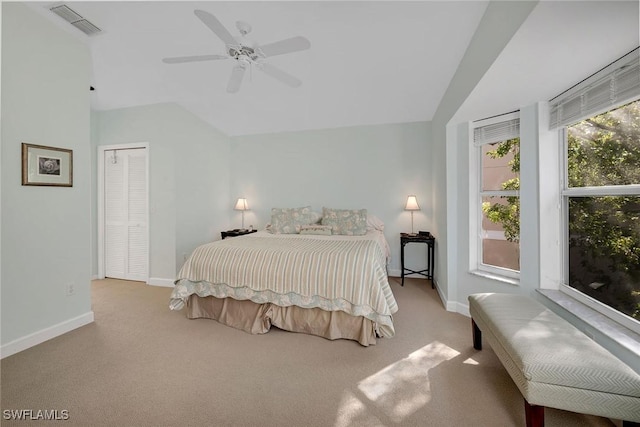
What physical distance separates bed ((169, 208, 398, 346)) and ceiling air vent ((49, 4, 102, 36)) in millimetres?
2263

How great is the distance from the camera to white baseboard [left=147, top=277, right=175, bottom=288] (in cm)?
389

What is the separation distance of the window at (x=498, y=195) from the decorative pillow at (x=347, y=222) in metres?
1.43

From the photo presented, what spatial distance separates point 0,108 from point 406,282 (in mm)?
4563

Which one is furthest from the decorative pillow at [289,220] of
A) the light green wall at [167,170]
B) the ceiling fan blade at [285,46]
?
the ceiling fan blade at [285,46]

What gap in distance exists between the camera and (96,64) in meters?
3.05

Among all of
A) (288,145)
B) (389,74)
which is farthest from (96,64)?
(389,74)

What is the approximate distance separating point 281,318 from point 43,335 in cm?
200

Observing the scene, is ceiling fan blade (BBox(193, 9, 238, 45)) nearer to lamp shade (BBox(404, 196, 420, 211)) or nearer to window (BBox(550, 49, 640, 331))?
window (BBox(550, 49, 640, 331))

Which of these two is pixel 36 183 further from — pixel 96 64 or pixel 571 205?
pixel 571 205

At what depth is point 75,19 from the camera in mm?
2393

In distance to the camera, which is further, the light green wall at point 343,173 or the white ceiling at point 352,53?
the light green wall at point 343,173

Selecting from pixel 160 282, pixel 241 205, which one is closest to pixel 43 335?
pixel 160 282

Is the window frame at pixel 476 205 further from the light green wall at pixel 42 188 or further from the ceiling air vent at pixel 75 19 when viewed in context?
the light green wall at pixel 42 188

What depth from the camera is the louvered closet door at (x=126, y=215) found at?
4.04 meters
